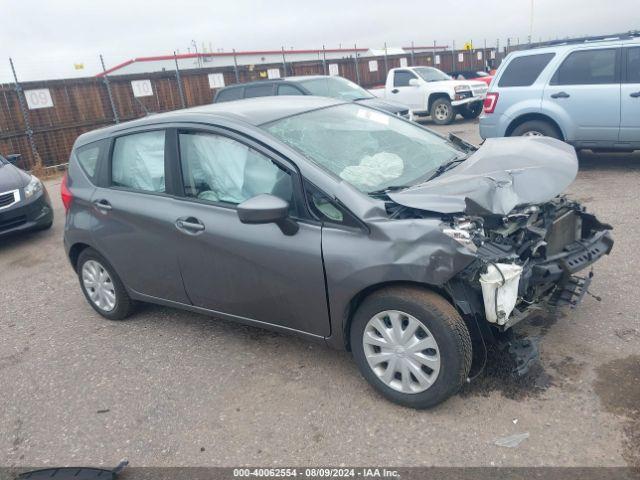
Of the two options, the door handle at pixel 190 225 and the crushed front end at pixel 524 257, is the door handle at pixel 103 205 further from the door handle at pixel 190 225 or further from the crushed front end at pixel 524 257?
the crushed front end at pixel 524 257

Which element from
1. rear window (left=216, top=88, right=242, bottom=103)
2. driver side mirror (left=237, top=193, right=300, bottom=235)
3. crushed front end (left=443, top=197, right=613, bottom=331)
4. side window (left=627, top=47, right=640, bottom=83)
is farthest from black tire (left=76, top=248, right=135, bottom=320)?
rear window (left=216, top=88, right=242, bottom=103)

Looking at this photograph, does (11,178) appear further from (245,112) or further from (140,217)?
(245,112)

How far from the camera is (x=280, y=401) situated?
3.28 m

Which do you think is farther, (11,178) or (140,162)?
(11,178)

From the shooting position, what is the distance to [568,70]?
303 inches

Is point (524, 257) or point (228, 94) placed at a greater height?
point (228, 94)

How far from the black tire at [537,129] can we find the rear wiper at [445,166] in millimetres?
4491

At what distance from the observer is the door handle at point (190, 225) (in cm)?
358

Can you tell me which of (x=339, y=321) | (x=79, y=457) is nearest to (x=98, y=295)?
(x=79, y=457)

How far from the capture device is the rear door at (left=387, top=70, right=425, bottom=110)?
1551cm

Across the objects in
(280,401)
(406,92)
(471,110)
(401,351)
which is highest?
(406,92)

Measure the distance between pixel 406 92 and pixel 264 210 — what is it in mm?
13678

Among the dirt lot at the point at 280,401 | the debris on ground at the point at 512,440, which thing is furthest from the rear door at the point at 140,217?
the debris on ground at the point at 512,440

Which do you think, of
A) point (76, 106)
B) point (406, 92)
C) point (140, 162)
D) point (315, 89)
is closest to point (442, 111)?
point (406, 92)
